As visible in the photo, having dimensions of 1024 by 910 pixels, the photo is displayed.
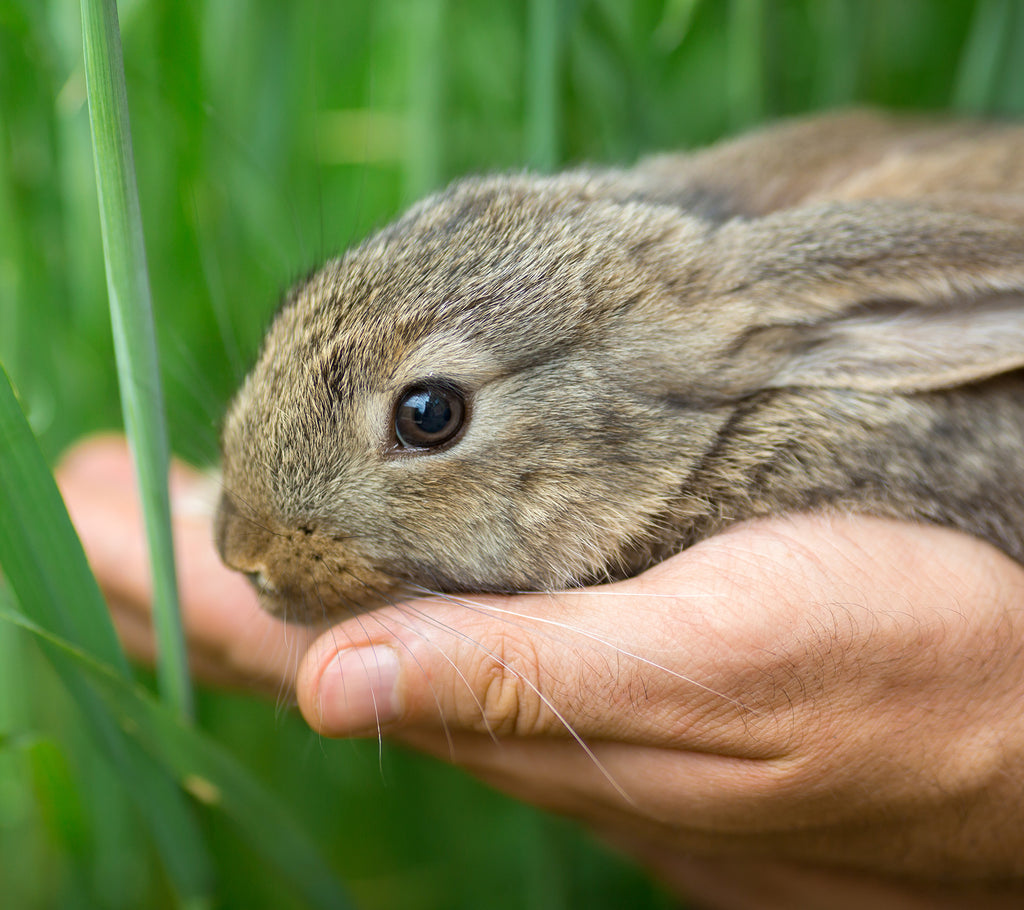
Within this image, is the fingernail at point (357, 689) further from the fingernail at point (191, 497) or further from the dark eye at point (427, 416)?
the fingernail at point (191, 497)

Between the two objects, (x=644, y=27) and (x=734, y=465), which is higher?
(x=644, y=27)

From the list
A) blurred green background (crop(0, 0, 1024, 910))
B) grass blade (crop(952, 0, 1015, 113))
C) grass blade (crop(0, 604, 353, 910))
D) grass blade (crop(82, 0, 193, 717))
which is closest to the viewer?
grass blade (crop(82, 0, 193, 717))

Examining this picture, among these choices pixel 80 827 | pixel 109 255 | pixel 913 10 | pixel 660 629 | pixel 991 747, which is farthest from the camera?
pixel 913 10

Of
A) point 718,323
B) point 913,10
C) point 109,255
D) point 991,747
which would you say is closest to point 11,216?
Answer: point 109,255

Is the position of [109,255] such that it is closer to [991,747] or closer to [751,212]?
[751,212]

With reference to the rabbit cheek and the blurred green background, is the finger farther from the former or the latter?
the blurred green background

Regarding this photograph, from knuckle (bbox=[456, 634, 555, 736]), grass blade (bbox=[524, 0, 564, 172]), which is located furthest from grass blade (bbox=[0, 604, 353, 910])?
grass blade (bbox=[524, 0, 564, 172])

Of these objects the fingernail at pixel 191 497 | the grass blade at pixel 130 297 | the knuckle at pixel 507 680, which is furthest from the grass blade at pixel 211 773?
the fingernail at pixel 191 497

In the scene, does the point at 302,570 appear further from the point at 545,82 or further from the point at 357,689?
the point at 545,82
